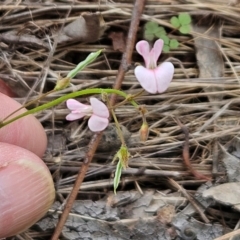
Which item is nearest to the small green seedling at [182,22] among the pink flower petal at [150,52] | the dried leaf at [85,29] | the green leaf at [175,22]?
the green leaf at [175,22]

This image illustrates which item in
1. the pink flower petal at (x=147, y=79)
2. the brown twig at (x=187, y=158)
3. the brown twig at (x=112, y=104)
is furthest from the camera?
the brown twig at (x=187, y=158)

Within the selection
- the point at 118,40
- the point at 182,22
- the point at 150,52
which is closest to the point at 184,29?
the point at 182,22

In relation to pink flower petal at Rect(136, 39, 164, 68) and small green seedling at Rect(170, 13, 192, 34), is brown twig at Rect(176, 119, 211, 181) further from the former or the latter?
pink flower petal at Rect(136, 39, 164, 68)

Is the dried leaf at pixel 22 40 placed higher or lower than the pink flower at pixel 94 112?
lower

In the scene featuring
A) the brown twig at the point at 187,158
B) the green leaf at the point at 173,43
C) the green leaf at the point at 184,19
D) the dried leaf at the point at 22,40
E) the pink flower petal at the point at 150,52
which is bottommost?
the brown twig at the point at 187,158

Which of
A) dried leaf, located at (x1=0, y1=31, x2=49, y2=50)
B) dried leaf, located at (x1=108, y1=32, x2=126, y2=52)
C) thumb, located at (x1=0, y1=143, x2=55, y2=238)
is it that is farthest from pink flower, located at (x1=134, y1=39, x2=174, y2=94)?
dried leaf, located at (x1=0, y1=31, x2=49, y2=50)

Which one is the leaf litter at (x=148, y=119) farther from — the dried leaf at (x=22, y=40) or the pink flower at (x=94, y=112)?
the pink flower at (x=94, y=112)

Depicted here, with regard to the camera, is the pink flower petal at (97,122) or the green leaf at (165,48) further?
the green leaf at (165,48)

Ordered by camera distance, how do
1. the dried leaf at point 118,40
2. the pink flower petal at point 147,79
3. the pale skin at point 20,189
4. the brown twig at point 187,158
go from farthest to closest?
the dried leaf at point 118,40, the brown twig at point 187,158, the pale skin at point 20,189, the pink flower petal at point 147,79
